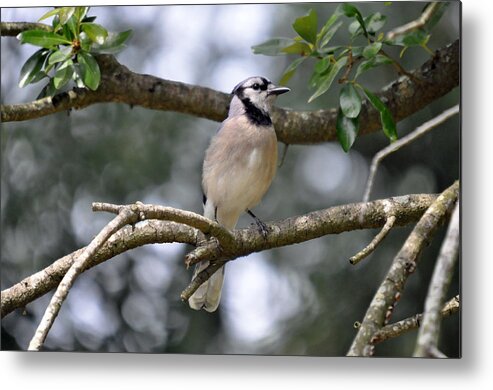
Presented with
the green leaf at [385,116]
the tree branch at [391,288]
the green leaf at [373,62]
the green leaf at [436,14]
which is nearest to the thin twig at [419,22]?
the green leaf at [436,14]

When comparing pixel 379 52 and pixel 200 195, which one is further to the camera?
pixel 200 195

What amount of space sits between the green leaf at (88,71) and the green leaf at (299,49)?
0.65 meters

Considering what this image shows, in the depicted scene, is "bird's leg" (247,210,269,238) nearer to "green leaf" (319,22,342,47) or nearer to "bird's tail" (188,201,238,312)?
"bird's tail" (188,201,238,312)

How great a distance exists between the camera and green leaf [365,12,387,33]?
263cm

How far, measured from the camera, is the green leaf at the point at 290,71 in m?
2.71

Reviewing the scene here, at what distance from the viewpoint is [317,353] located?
265 cm

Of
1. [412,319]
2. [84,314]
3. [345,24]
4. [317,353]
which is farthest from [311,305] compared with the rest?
[345,24]

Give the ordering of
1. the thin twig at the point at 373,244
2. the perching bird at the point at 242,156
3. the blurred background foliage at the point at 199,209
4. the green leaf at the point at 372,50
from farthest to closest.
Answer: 1. the perching bird at the point at 242,156
2. the blurred background foliage at the point at 199,209
3. the green leaf at the point at 372,50
4. the thin twig at the point at 373,244

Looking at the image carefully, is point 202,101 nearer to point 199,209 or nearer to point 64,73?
point 199,209

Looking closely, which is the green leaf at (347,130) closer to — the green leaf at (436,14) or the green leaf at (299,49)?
the green leaf at (299,49)

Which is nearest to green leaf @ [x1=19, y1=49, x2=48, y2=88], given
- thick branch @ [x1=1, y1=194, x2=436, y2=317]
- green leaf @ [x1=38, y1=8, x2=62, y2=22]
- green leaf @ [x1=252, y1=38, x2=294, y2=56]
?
green leaf @ [x1=38, y1=8, x2=62, y2=22]

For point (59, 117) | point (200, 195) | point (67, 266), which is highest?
point (59, 117)

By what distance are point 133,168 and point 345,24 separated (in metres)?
0.98

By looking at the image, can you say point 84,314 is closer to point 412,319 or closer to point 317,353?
point 317,353
